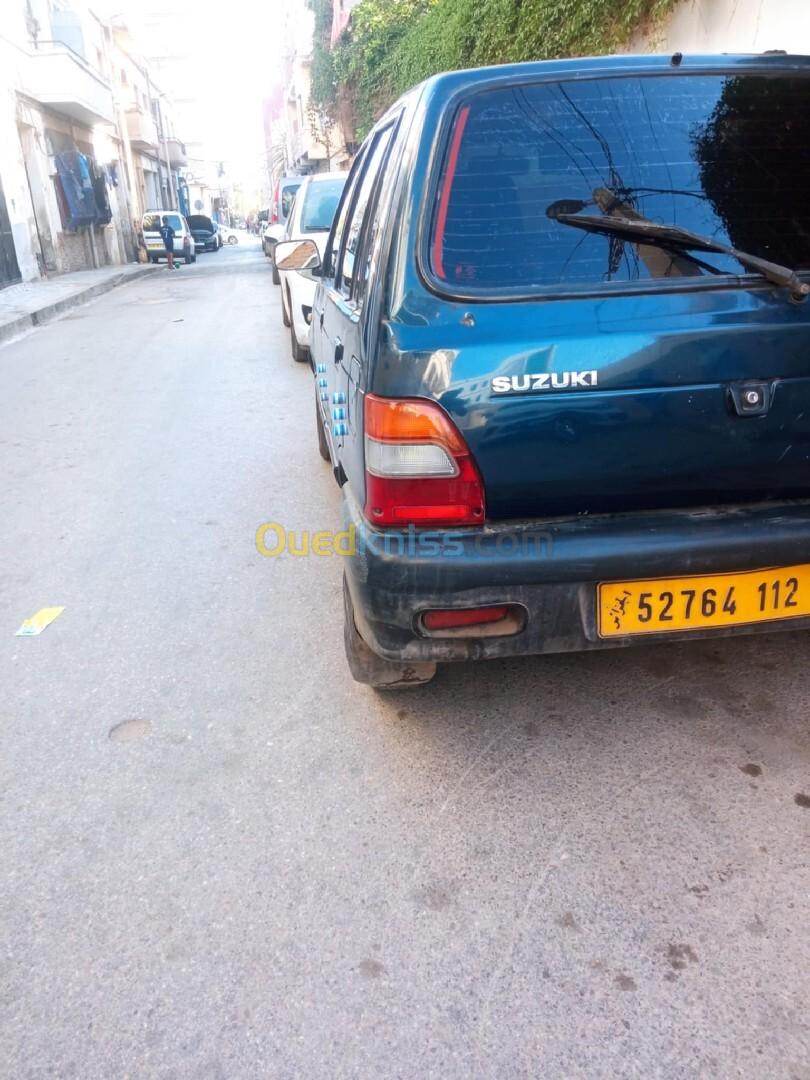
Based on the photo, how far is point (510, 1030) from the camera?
1.74m

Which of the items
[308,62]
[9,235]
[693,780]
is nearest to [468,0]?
[693,780]

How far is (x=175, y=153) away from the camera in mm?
50156

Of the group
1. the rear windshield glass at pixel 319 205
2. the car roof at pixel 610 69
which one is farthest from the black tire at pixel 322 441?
the rear windshield glass at pixel 319 205

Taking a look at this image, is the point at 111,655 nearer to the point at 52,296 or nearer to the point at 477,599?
the point at 477,599

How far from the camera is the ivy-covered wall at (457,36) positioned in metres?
7.34

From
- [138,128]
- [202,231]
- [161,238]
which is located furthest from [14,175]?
[202,231]

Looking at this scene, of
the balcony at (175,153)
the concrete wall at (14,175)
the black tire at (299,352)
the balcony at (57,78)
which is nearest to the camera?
the black tire at (299,352)

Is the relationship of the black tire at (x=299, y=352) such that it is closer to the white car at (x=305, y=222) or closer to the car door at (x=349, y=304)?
A: the white car at (x=305, y=222)

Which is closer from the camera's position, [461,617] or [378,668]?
[461,617]

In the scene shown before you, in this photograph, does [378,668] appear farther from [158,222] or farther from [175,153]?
[175,153]

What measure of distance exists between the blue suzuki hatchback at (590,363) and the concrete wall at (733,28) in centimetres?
394

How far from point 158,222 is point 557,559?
33.3m

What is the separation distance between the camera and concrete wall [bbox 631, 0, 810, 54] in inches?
213

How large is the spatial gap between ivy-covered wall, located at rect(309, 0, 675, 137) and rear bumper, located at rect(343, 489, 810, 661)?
20.2 ft
